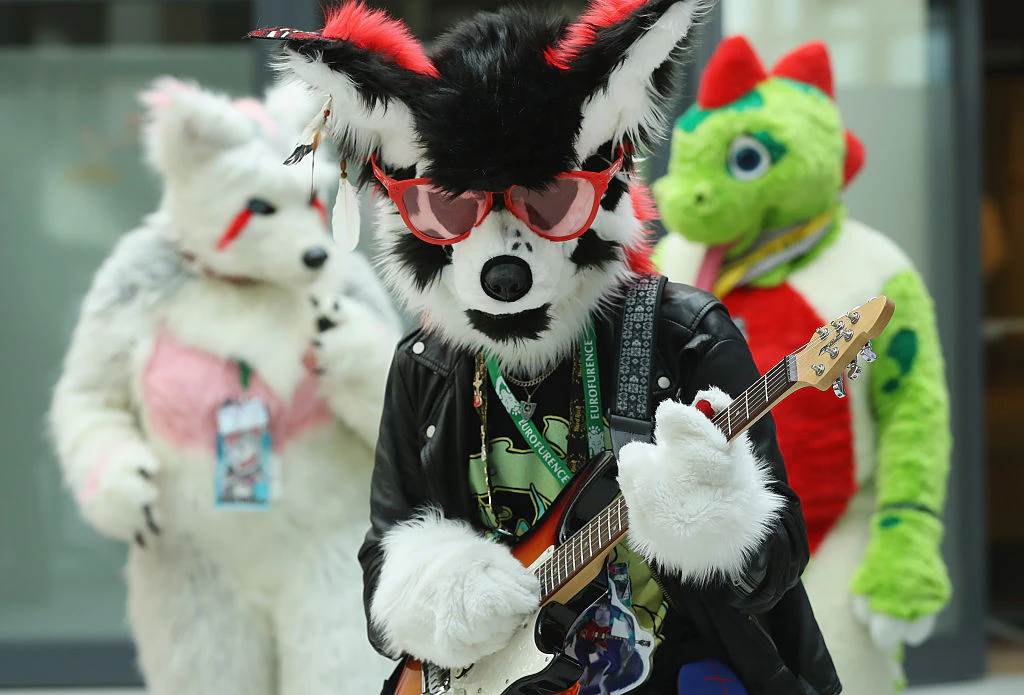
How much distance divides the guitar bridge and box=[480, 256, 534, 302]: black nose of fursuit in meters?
0.55

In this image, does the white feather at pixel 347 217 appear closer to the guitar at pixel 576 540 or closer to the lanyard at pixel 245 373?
the guitar at pixel 576 540

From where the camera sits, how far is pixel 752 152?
107 inches

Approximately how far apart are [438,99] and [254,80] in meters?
3.54

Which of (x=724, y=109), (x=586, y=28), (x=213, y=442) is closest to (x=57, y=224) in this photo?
(x=213, y=442)

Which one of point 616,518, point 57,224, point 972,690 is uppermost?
point 616,518

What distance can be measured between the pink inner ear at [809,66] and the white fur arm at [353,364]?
1253mm

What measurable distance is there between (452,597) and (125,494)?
4.99 feet

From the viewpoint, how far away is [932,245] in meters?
4.51

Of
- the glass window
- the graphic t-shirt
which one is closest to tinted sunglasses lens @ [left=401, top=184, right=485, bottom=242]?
the graphic t-shirt

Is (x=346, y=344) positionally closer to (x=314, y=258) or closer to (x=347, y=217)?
(x=314, y=258)

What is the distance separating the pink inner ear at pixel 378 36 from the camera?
1536 mm

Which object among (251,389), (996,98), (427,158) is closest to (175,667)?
(251,389)

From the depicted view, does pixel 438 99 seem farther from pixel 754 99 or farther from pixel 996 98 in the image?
pixel 996 98

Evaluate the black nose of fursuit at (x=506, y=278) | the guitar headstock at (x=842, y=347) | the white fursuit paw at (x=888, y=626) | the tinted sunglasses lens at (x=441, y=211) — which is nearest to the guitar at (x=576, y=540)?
the guitar headstock at (x=842, y=347)
